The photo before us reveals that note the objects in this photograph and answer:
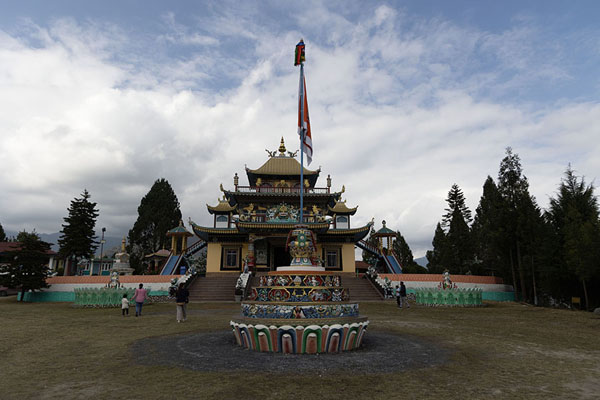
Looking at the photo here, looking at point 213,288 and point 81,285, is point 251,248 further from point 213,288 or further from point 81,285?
point 81,285

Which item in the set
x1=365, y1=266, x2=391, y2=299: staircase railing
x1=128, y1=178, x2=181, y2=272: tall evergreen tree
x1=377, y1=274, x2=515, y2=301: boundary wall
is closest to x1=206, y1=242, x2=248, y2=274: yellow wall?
x1=365, y1=266, x2=391, y2=299: staircase railing

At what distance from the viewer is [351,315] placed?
27.6ft

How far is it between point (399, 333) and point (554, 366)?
15.0ft

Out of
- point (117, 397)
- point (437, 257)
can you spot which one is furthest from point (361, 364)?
point (437, 257)

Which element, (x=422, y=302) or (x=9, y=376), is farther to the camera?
(x=422, y=302)

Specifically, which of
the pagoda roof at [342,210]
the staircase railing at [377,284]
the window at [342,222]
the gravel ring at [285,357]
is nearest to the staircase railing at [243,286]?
the staircase railing at [377,284]

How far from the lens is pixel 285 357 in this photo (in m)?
7.34

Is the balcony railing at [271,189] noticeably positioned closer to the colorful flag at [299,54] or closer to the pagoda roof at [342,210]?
the pagoda roof at [342,210]

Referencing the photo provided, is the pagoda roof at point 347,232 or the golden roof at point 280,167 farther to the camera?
the golden roof at point 280,167

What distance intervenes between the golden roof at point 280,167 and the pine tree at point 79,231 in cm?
2090

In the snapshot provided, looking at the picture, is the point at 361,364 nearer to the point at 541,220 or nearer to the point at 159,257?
the point at 541,220

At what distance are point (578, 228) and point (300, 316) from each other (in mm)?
20112

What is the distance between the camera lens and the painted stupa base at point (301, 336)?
767cm

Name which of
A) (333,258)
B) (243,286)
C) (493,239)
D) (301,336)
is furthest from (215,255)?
(301,336)
